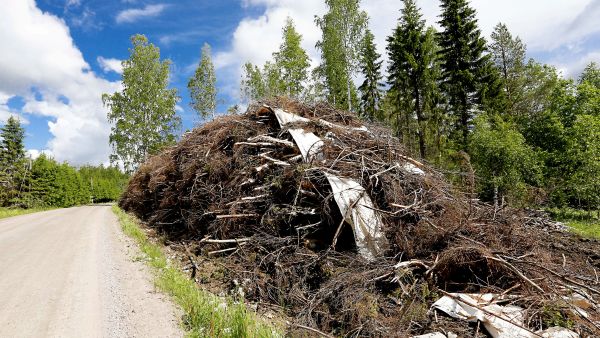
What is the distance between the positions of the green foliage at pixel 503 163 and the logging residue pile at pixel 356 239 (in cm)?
498

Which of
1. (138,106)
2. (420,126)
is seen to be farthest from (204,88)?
(420,126)

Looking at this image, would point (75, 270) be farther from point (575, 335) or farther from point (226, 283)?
point (575, 335)

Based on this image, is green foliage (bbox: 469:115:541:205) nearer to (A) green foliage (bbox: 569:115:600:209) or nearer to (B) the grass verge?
(A) green foliage (bbox: 569:115:600:209)

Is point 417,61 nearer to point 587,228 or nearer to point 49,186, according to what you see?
point 587,228

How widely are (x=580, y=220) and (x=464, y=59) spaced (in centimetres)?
1239

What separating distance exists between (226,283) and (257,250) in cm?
91

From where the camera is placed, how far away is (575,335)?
368cm

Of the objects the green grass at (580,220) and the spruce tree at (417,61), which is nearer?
the green grass at (580,220)

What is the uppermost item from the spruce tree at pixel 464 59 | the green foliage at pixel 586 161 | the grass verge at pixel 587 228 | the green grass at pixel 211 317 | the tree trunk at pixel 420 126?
the spruce tree at pixel 464 59

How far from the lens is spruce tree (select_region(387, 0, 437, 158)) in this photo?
21328 millimetres

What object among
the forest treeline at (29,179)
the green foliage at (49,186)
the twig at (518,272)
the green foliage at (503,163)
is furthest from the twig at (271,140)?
the green foliage at (49,186)

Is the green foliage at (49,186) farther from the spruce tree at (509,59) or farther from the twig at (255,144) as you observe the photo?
the spruce tree at (509,59)

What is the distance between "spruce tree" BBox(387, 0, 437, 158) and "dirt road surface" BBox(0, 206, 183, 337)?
62.4 ft

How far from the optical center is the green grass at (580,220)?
33.7ft
